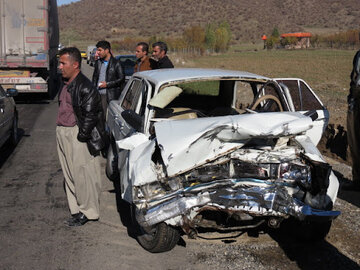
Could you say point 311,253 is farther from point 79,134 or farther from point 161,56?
point 161,56

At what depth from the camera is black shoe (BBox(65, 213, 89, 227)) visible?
540 cm

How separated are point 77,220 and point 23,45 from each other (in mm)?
11453

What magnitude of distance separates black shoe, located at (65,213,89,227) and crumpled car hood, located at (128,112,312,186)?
133cm

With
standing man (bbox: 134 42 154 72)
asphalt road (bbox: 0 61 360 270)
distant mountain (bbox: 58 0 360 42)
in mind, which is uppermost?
distant mountain (bbox: 58 0 360 42)

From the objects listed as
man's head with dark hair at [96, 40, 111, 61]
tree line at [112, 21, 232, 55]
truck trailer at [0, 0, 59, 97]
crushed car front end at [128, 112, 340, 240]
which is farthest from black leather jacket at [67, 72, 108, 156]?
tree line at [112, 21, 232, 55]

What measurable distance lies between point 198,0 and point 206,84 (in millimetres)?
113843

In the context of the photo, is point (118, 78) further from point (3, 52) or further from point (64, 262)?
point (3, 52)

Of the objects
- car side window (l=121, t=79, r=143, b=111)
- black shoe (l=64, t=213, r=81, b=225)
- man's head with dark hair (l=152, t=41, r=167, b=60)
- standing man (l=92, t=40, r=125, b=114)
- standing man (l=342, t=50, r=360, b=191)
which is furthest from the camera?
man's head with dark hair (l=152, t=41, r=167, b=60)

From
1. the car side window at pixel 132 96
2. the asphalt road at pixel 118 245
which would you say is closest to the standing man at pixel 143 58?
the car side window at pixel 132 96

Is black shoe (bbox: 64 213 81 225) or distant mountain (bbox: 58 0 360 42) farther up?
distant mountain (bbox: 58 0 360 42)

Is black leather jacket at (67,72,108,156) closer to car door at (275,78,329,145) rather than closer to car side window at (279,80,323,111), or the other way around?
car door at (275,78,329,145)

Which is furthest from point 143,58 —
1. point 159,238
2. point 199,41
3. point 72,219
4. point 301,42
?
point 301,42

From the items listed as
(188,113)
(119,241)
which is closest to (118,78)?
(188,113)

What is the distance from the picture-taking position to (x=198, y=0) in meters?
128
